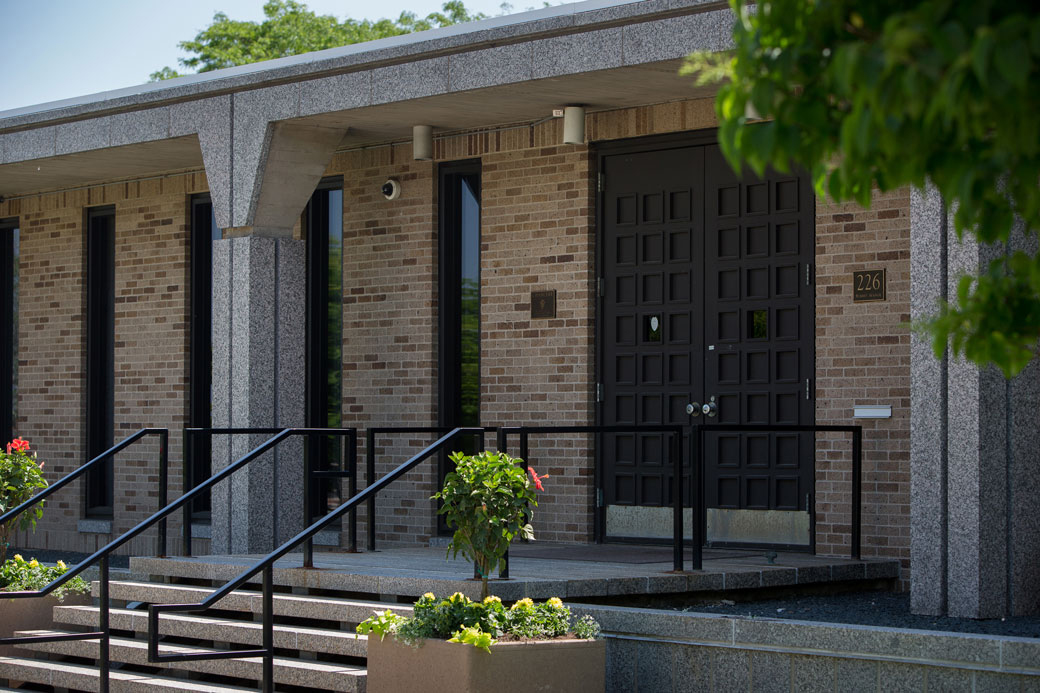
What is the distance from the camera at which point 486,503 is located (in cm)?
701

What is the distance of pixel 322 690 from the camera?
7.42 meters

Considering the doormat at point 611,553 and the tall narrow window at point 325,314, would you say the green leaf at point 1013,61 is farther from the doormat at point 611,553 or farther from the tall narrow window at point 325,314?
the tall narrow window at point 325,314

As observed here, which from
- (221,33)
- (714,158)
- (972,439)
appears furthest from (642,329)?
(221,33)

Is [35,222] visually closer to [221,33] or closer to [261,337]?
[261,337]

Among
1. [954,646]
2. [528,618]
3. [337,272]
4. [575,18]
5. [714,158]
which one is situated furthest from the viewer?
[337,272]

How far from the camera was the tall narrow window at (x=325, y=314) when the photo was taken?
1220 cm

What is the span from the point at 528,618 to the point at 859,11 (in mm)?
4165

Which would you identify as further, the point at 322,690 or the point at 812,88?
the point at 322,690

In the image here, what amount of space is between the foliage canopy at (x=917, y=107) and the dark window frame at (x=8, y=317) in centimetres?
1278

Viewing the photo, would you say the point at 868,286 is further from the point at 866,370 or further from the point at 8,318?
the point at 8,318

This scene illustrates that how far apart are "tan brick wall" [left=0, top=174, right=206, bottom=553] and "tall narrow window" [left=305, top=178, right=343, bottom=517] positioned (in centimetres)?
134

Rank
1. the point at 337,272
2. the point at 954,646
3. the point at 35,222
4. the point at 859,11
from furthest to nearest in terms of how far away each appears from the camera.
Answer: the point at 35,222, the point at 337,272, the point at 954,646, the point at 859,11

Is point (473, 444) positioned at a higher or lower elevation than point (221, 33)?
lower


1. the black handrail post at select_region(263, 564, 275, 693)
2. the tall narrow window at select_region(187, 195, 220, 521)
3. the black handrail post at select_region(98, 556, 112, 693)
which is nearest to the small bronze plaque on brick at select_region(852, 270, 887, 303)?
the black handrail post at select_region(263, 564, 275, 693)
